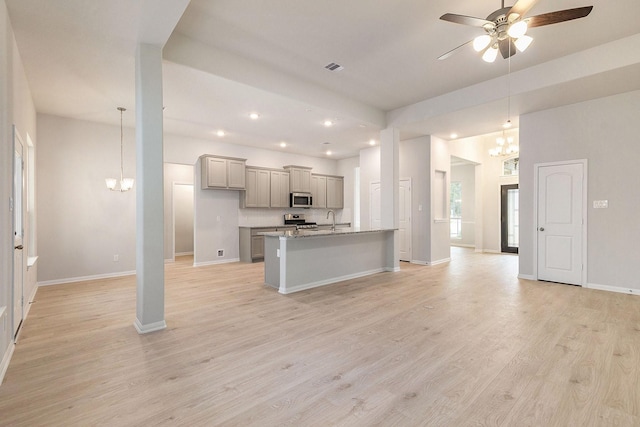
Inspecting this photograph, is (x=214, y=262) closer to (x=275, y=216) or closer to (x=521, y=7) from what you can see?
(x=275, y=216)

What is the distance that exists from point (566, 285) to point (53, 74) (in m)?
8.28

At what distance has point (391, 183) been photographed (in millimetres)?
6156

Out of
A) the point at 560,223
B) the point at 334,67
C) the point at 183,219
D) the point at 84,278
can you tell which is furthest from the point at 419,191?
the point at 84,278

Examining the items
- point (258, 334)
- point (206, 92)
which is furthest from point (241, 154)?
point (258, 334)

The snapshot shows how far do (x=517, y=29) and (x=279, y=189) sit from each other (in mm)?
6503

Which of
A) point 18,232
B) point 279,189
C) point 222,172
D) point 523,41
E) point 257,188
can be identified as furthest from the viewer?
point 279,189

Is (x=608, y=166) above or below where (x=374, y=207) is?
above

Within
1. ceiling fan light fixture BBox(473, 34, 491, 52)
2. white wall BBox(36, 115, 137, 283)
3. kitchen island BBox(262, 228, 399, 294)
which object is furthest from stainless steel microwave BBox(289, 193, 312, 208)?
ceiling fan light fixture BBox(473, 34, 491, 52)

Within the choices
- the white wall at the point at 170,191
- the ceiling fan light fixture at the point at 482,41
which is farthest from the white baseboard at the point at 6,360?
the white wall at the point at 170,191

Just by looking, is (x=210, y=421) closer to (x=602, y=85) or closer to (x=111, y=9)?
(x=111, y=9)

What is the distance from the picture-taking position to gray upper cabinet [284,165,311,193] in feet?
27.8

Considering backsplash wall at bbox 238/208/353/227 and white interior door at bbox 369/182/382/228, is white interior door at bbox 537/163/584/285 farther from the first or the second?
backsplash wall at bbox 238/208/353/227

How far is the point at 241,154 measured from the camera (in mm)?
7859

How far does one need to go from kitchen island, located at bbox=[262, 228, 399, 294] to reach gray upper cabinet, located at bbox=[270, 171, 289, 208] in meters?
3.07
